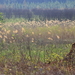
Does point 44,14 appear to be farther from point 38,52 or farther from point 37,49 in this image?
point 38,52

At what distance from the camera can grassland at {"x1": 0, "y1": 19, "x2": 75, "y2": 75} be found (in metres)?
8.48

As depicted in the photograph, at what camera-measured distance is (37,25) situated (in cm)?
1712

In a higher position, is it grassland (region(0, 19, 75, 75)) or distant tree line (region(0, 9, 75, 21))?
distant tree line (region(0, 9, 75, 21))

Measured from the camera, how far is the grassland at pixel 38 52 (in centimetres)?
848

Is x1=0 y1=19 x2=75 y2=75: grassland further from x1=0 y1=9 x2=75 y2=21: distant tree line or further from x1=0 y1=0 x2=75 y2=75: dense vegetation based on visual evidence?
x1=0 y1=9 x2=75 y2=21: distant tree line

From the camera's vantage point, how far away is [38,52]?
1177cm

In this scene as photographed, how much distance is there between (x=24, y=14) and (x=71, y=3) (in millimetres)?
15109

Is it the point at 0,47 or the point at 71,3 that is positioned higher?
the point at 71,3

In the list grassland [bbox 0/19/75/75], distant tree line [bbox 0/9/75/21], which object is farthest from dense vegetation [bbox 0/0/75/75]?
distant tree line [bbox 0/9/75/21]

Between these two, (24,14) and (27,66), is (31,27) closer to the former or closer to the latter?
(27,66)

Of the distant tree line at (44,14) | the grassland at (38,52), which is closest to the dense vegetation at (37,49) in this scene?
the grassland at (38,52)

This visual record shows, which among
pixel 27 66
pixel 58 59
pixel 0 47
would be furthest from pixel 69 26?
pixel 27 66

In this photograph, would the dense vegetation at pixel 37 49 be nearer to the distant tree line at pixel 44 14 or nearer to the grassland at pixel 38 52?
the grassland at pixel 38 52

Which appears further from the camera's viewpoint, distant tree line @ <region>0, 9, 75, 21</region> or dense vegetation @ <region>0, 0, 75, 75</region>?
distant tree line @ <region>0, 9, 75, 21</region>
